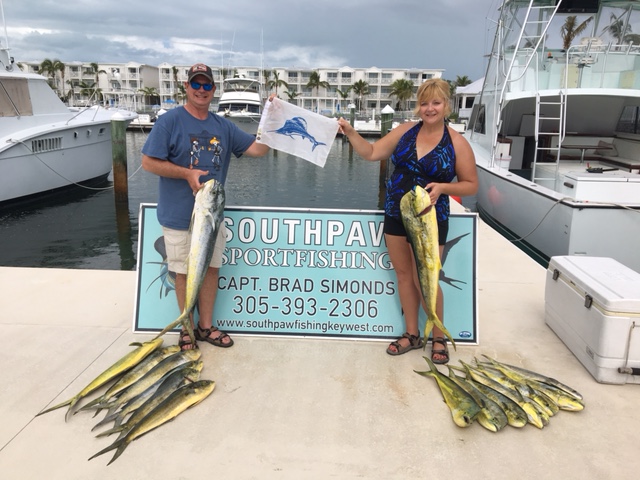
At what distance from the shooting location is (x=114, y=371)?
328 centimetres

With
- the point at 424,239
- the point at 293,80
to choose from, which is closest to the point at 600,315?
the point at 424,239

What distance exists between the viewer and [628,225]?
7906 millimetres

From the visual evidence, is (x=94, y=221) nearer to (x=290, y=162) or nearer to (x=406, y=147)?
(x=406, y=147)

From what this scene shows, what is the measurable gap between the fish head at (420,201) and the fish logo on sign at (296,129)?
1.12 meters

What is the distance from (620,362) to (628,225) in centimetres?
556

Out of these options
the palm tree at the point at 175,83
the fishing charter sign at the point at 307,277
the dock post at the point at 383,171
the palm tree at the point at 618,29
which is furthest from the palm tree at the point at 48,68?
the fishing charter sign at the point at 307,277

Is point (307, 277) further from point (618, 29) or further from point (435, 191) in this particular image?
point (618, 29)

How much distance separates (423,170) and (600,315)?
1.52 m

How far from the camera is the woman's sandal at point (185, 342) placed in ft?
12.1

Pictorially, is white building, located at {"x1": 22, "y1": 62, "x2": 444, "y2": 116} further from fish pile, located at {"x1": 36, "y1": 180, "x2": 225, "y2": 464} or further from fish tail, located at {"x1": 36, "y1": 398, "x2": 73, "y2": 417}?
fish tail, located at {"x1": 36, "y1": 398, "x2": 73, "y2": 417}

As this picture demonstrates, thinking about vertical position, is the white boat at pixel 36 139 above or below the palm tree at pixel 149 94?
below

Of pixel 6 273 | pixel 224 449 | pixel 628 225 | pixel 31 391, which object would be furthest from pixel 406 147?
pixel 628 225

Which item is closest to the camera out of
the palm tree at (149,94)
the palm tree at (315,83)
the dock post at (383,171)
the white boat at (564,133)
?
the white boat at (564,133)

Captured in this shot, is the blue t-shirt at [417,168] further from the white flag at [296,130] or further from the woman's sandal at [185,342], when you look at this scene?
the woman's sandal at [185,342]
